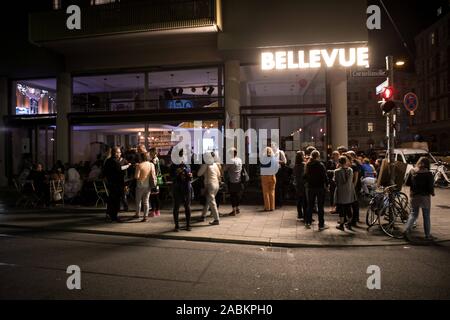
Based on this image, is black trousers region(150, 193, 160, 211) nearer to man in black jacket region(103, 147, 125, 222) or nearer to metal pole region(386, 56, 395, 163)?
man in black jacket region(103, 147, 125, 222)

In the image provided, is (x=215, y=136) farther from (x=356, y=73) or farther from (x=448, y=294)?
(x=448, y=294)

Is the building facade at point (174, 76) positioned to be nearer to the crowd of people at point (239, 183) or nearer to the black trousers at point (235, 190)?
the crowd of people at point (239, 183)

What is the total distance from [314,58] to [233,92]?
3550mm

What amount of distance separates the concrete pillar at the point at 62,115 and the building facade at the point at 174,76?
0.05 metres

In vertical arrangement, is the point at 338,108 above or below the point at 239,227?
above

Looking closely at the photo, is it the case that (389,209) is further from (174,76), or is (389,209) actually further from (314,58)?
(174,76)

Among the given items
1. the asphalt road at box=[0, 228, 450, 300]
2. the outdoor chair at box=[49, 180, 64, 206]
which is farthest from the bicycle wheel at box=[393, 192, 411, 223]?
the outdoor chair at box=[49, 180, 64, 206]

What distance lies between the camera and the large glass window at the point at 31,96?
19047 mm

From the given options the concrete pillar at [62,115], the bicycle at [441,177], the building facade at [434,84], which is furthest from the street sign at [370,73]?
the building facade at [434,84]

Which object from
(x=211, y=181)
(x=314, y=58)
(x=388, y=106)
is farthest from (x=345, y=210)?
(x=314, y=58)

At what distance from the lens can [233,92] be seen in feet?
50.9

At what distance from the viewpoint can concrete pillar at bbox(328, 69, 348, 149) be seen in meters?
15.2

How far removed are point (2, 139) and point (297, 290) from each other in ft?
60.6

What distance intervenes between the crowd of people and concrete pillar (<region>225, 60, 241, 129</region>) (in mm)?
3546
